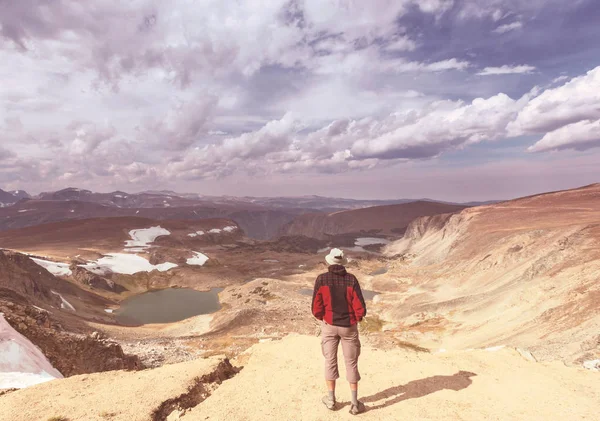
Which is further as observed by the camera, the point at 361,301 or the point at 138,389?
the point at 138,389

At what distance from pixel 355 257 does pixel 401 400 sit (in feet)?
400

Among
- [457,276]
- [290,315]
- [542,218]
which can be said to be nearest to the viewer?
[290,315]

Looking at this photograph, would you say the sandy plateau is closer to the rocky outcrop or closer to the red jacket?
the rocky outcrop

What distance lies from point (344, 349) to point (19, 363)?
1464cm

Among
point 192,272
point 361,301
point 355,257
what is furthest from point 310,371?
point 355,257

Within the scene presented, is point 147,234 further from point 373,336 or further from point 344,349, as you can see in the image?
point 344,349

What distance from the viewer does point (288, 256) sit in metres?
133

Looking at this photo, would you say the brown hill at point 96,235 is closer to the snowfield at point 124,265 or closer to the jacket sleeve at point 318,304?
the snowfield at point 124,265

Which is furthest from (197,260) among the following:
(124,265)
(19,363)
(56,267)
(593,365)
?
(593,365)

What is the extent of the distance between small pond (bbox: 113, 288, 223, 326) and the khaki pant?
200 feet

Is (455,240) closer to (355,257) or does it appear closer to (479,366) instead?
(355,257)

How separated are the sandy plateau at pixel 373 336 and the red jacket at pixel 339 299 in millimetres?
2271

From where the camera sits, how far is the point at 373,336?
3547 centimetres

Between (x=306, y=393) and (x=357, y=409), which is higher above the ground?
(x=357, y=409)
